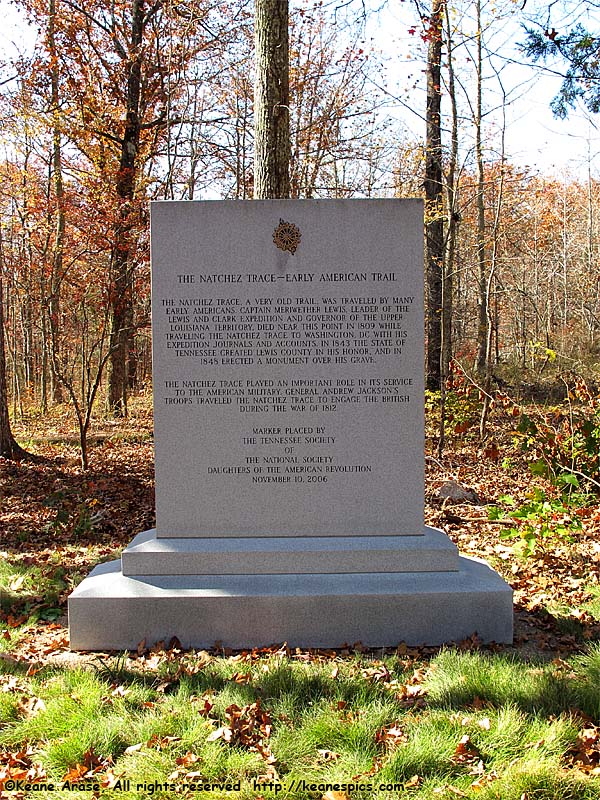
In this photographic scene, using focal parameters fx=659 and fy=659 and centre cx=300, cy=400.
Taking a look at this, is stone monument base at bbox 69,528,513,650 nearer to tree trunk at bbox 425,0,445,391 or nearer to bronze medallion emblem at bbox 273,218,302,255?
bronze medallion emblem at bbox 273,218,302,255

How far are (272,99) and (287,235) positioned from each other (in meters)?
3.63

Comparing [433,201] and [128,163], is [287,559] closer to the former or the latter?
[433,201]

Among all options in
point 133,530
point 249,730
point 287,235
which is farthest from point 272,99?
point 249,730

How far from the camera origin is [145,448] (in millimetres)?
11727

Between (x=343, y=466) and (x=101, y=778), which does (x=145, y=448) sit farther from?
(x=101, y=778)

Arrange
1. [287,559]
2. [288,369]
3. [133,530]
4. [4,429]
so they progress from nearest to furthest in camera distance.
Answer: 1. [287,559]
2. [288,369]
3. [133,530]
4. [4,429]

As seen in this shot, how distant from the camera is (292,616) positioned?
13.4 ft

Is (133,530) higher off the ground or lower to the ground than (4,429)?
lower

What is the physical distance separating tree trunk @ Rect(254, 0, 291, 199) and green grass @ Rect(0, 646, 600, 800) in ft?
17.2

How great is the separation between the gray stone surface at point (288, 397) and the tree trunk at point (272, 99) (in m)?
3.12

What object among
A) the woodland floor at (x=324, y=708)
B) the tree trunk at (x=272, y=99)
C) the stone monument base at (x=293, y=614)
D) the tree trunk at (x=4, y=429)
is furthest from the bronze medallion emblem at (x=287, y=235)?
the tree trunk at (x=4, y=429)

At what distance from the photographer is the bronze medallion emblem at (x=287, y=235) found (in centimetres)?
433

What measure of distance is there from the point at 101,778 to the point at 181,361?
2.46 m

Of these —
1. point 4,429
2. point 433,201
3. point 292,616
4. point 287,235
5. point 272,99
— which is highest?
point 433,201
